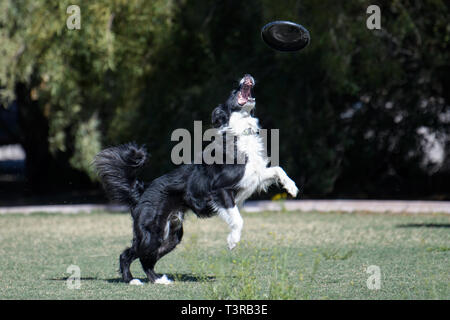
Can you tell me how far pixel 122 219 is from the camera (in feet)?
54.9

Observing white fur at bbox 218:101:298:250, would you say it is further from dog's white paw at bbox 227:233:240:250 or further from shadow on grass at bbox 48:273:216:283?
shadow on grass at bbox 48:273:216:283

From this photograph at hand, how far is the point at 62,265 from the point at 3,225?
634 centimetres

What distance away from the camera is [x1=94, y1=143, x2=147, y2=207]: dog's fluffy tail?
8.42 metres

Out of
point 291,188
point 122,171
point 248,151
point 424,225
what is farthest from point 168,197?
point 424,225

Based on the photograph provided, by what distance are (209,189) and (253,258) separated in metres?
1.19

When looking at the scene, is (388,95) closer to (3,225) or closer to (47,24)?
(47,24)

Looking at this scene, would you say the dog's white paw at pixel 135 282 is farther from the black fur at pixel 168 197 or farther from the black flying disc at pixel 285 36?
the black flying disc at pixel 285 36

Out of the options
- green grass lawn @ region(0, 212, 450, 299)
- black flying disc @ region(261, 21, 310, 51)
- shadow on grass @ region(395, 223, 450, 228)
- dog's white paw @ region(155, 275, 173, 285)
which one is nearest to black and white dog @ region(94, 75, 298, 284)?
dog's white paw @ region(155, 275, 173, 285)

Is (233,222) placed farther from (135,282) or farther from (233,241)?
(135,282)

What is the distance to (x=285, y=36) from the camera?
974 centimetres

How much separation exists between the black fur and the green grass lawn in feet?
1.18

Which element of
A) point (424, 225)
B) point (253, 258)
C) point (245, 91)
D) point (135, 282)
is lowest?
point (424, 225)
